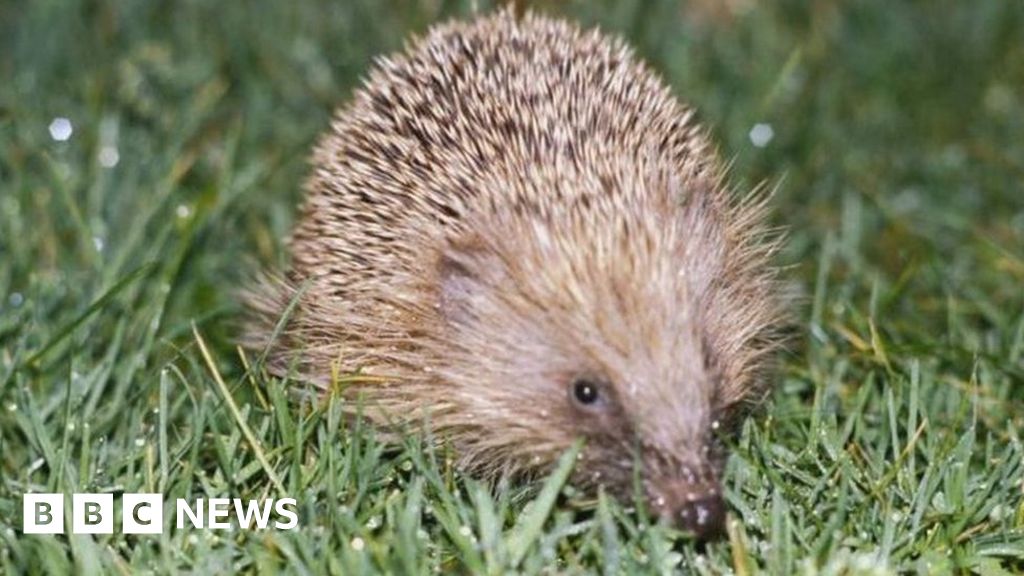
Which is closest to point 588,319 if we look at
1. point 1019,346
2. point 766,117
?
point 1019,346

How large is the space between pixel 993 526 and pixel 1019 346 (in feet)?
2.49

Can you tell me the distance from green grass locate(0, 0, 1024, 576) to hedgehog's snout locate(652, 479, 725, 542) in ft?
0.18

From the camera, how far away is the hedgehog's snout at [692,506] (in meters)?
2.95

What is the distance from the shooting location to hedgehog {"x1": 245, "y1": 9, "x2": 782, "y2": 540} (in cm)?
308

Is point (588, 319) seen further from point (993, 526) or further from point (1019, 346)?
point (1019, 346)

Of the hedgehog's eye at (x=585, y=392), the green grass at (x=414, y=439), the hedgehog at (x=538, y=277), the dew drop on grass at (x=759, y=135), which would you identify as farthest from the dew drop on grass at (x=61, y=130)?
the hedgehog's eye at (x=585, y=392)

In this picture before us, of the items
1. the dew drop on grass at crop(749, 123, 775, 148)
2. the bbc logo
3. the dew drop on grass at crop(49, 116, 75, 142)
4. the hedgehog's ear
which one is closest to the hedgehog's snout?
the hedgehog's ear

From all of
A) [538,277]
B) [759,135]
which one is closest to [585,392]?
[538,277]

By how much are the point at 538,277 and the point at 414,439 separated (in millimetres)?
403

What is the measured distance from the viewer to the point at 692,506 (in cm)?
296

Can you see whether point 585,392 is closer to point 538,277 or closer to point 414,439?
point 538,277

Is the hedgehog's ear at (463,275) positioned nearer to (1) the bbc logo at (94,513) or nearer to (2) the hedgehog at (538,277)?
(2) the hedgehog at (538,277)

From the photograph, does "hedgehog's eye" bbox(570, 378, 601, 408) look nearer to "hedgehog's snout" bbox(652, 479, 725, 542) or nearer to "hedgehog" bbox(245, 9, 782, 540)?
"hedgehog" bbox(245, 9, 782, 540)

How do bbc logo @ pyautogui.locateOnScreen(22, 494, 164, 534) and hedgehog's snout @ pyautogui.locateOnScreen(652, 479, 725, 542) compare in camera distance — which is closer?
hedgehog's snout @ pyautogui.locateOnScreen(652, 479, 725, 542)
